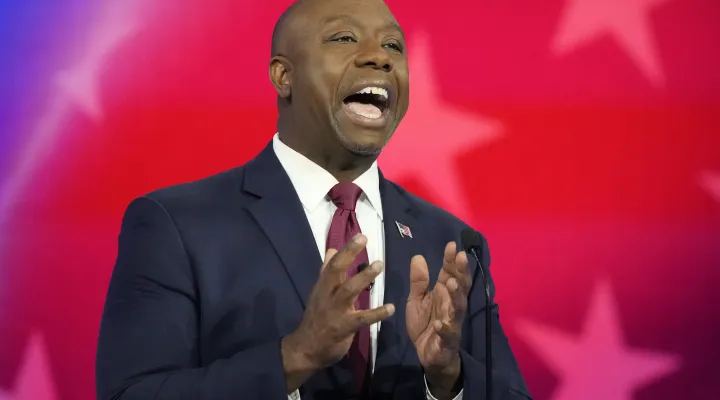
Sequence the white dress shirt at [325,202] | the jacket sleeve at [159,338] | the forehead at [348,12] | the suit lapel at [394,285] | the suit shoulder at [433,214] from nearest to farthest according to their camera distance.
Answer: the jacket sleeve at [159,338] → the suit lapel at [394,285] → the white dress shirt at [325,202] → the forehead at [348,12] → the suit shoulder at [433,214]

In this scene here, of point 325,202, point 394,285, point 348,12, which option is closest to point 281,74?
point 348,12

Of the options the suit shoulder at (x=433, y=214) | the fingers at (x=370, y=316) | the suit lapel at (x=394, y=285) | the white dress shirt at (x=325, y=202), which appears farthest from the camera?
the suit shoulder at (x=433, y=214)

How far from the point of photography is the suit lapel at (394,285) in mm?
2023

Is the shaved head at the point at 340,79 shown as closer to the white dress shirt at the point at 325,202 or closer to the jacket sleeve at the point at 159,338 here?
the white dress shirt at the point at 325,202

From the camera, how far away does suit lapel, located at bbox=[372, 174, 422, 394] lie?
202cm

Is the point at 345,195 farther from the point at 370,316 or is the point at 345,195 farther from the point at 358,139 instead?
the point at 370,316

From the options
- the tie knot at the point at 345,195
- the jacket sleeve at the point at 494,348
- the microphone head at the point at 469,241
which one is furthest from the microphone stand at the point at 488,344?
the tie knot at the point at 345,195

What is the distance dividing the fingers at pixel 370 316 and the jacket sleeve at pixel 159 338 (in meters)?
0.21

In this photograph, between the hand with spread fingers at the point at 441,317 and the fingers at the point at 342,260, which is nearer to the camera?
the fingers at the point at 342,260

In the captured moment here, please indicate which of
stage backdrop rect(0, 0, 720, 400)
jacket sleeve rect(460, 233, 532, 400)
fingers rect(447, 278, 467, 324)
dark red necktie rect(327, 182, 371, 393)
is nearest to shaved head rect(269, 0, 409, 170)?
dark red necktie rect(327, 182, 371, 393)

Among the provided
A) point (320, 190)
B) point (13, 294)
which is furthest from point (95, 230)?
point (320, 190)

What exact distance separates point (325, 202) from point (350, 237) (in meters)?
0.15

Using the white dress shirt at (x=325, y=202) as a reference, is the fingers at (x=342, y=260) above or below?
below

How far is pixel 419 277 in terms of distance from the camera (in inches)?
74.0
